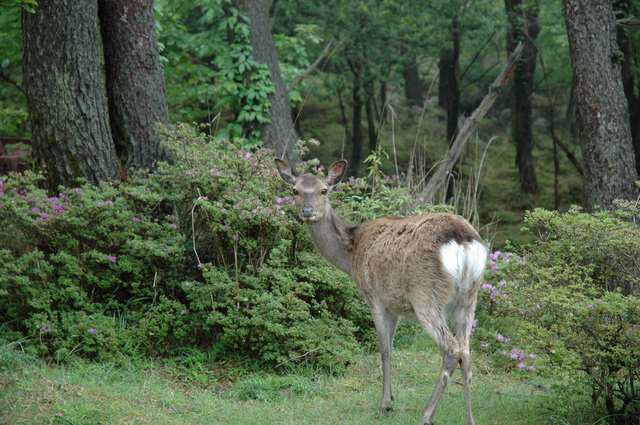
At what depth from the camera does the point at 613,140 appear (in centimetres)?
858

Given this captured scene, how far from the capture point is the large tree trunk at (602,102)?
8.52 m

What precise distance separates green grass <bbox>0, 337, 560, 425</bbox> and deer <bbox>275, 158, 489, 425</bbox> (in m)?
0.53

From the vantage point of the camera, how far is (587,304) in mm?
4465

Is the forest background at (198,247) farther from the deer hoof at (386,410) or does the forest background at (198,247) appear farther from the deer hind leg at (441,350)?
the deer hoof at (386,410)

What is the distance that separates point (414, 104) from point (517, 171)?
491 cm

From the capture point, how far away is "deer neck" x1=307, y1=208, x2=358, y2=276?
630 cm

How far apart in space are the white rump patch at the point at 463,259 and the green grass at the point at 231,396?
51.4 inches

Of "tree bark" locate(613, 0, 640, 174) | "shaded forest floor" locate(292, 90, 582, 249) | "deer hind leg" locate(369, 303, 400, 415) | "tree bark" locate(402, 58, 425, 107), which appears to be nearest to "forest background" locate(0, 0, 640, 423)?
"deer hind leg" locate(369, 303, 400, 415)

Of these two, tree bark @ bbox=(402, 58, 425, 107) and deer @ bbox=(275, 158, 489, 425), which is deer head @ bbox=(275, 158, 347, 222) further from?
tree bark @ bbox=(402, 58, 425, 107)

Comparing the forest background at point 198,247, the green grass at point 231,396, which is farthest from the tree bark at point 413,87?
the green grass at point 231,396

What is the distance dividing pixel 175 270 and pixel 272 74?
513 centimetres

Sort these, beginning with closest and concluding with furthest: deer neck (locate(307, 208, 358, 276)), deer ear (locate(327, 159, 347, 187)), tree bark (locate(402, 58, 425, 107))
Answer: deer neck (locate(307, 208, 358, 276)) → deer ear (locate(327, 159, 347, 187)) → tree bark (locate(402, 58, 425, 107))

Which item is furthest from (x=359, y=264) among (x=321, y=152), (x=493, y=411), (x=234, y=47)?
(x=321, y=152)

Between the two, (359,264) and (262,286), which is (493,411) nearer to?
(359,264)
